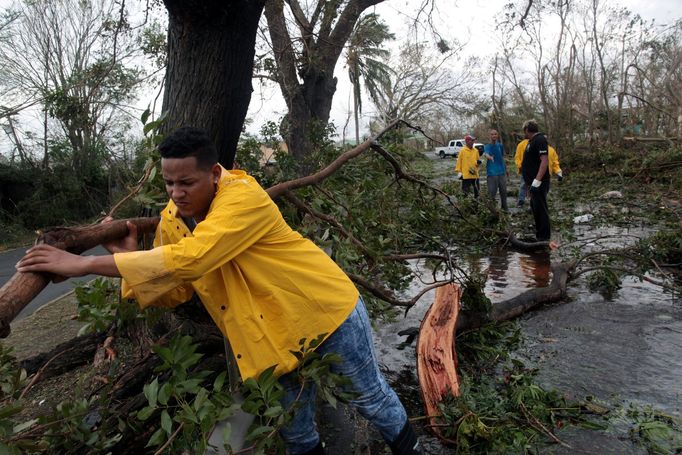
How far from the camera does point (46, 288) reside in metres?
8.23

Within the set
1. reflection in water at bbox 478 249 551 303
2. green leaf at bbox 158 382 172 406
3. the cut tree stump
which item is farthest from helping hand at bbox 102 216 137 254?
reflection in water at bbox 478 249 551 303

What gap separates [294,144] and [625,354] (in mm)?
7733

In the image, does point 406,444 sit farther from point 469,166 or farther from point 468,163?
point 468,163

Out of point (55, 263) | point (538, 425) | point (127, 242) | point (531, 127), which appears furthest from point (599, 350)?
point (531, 127)

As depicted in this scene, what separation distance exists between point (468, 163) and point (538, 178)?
172 inches

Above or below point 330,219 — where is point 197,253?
above

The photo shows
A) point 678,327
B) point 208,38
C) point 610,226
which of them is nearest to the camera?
point 208,38

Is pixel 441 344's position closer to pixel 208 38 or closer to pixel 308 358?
pixel 308 358

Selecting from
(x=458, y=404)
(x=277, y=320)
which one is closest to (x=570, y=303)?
(x=458, y=404)

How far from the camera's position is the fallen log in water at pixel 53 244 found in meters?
1.46

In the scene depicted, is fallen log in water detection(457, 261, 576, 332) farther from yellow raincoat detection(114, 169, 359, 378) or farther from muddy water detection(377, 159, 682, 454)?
yellow raincoat detection(114, 169, 359, 378)

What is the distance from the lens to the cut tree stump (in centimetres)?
300

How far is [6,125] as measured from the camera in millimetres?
18250

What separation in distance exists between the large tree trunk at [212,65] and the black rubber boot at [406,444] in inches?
78.5
